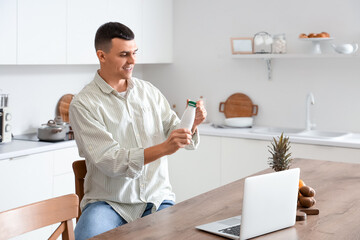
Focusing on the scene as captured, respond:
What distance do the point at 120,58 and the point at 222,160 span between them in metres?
2.07

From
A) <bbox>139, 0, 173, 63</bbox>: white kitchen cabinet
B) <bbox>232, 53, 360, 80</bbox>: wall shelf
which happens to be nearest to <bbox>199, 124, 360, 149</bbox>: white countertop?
<bbox>232, 53, 360, 80</bbox>: wall shelf

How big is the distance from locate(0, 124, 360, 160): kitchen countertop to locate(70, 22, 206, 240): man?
41.0 inches

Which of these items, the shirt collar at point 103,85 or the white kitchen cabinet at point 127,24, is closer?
the shirt collar at point 103,85

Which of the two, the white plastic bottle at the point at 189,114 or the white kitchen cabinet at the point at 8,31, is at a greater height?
the white kitchen cabinet at the point at 8,31

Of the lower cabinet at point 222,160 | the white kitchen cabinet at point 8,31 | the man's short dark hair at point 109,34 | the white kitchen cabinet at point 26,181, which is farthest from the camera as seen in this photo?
the lower cabinet at point 222,160

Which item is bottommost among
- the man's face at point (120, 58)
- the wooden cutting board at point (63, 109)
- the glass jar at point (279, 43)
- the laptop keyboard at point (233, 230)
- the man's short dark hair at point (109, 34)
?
the laptop keyboard at point (233, 230)

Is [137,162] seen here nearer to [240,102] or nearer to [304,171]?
[304,171]

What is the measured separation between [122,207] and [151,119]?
463mm

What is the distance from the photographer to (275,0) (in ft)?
15.4

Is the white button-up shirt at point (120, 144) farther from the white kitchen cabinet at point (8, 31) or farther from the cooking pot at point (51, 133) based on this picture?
the cooking pot at point (51, 133)

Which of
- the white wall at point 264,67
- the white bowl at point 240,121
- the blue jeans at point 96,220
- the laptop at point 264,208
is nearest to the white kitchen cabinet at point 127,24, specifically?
the white wall at point 264,67

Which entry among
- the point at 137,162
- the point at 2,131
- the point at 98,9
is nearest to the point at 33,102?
the point at 2,131

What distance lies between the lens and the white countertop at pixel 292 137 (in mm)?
3961

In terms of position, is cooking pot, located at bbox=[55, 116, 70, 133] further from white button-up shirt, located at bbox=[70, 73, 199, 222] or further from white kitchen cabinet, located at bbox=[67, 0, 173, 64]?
white button-up shirt, located at bbox=[70, 73, 199, 222]
